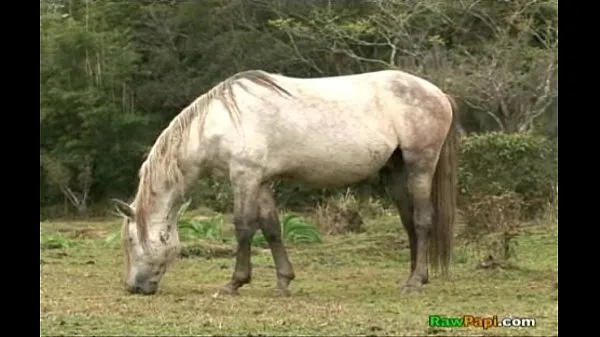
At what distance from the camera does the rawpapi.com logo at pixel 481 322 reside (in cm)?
Answer: 604

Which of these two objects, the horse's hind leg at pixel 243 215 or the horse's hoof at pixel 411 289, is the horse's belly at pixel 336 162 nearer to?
the horse's hind leg at pixel 243 215

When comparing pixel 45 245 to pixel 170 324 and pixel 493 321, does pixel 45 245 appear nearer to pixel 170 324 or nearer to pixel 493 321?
pixel 170 324

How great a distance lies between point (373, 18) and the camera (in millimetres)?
19219

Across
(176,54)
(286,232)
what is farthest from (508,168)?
(176,54)

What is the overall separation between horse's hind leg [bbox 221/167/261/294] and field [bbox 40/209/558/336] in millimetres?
190

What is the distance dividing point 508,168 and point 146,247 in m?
7.72

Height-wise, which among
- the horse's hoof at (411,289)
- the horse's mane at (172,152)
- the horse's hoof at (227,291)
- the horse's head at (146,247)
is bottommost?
the horse's hoof at (227,291)

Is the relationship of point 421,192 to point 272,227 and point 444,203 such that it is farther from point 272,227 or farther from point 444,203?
point 272,227

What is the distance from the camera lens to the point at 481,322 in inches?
240

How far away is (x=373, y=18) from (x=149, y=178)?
1163 centimetres

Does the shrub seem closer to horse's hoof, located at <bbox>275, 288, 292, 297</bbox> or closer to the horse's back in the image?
the horse's back

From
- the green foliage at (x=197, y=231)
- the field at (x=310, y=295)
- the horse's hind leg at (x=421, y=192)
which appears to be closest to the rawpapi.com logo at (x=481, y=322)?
the field at (x=310, y=295)

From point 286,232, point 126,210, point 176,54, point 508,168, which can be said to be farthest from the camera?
point 176,54
